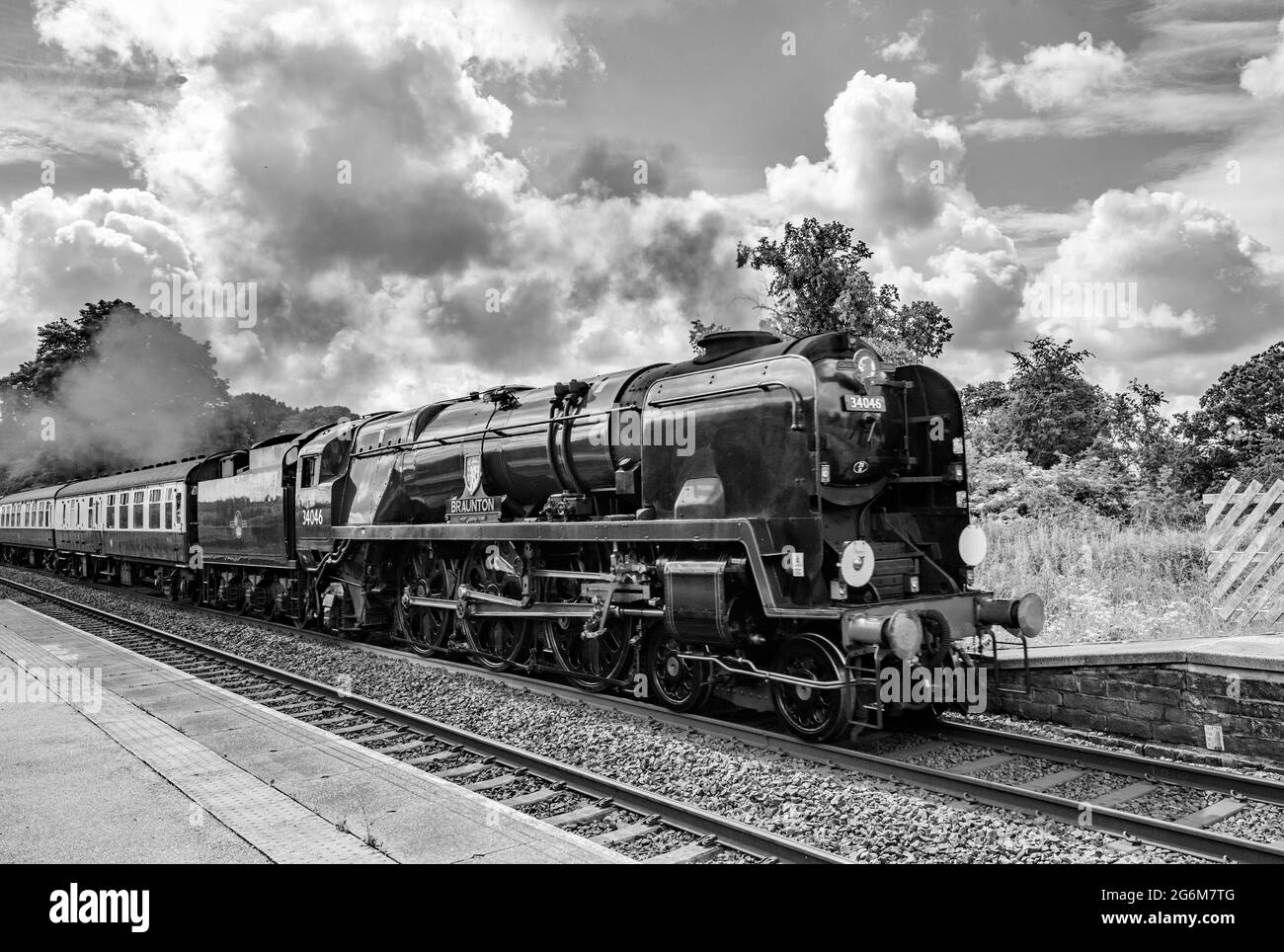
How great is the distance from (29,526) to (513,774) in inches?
1405

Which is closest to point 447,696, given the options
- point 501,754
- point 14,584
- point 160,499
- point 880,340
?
point 501,754

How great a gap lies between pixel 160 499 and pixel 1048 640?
18774 millimetres

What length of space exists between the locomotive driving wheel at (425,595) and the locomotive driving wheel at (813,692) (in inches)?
203

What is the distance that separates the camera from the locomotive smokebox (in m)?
6.20

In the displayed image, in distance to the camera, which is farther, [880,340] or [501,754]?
[880,340]

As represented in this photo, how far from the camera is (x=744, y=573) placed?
7.05 m

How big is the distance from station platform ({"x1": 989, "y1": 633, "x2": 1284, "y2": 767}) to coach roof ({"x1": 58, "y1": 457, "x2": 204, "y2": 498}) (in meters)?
17.0

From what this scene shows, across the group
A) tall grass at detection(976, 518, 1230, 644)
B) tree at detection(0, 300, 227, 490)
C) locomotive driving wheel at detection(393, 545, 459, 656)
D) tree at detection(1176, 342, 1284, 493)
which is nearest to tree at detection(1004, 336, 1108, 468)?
tree at detection(1176, 342, 1284, 493)

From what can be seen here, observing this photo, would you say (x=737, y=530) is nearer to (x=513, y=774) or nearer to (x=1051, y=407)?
(x=513, y=774)

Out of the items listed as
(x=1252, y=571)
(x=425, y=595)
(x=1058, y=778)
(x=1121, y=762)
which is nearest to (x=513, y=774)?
(x=1058, y=778)

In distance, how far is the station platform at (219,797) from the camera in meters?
4.62

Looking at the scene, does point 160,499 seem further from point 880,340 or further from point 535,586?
point 880,340

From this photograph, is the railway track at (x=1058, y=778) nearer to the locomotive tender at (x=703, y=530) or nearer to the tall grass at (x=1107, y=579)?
the locomotive tender at (x=703, y=530)

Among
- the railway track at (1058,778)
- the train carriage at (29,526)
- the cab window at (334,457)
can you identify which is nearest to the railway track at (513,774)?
the railway track at (1058,778)
